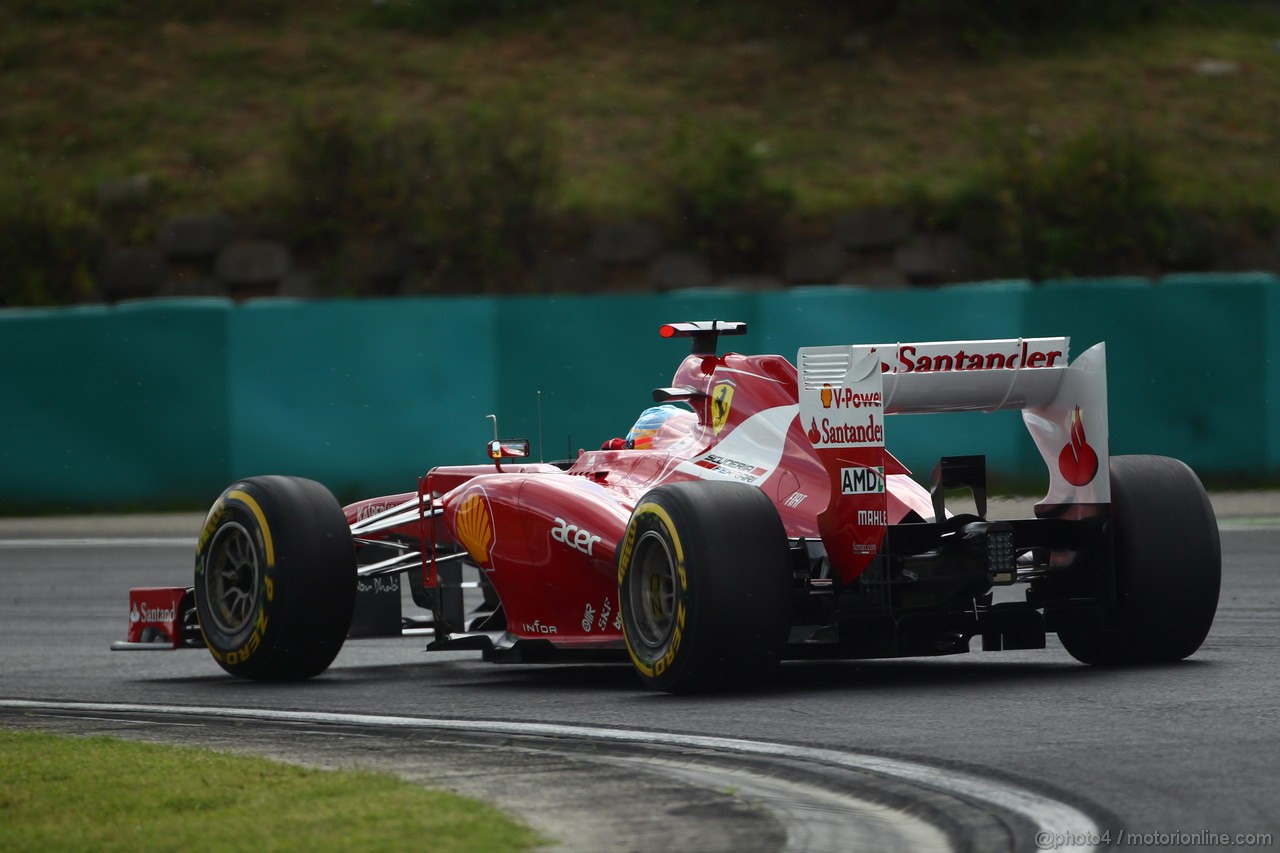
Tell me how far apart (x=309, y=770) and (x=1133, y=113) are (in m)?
33.1

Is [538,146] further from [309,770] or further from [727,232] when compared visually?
[309,770]

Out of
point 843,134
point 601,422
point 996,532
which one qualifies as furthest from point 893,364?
point 843,134

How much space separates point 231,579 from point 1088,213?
20856 millimetres

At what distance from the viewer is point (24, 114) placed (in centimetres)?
3938

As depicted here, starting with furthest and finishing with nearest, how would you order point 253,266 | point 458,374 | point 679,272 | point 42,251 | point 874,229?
1. point 253,266
2. point 874,229
3. point 679,272
4. point 42,251
5. point 458,374

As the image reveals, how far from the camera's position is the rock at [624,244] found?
3164 centimetres

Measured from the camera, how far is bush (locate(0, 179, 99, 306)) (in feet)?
96.2

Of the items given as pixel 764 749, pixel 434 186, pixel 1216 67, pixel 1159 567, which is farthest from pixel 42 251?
pixel 764 749

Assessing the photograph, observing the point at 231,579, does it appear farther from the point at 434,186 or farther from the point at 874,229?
the point at 874,229

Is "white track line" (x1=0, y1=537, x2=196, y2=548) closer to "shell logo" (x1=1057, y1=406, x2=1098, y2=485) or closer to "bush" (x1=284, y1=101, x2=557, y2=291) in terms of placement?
"bush" (x1=284, y1=101, x2=557, y2=291)

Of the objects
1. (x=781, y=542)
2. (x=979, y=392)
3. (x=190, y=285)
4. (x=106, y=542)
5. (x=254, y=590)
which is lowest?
(x=254, y=590)

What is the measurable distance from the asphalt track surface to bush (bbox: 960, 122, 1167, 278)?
669 inches

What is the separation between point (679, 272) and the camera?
1238 inches

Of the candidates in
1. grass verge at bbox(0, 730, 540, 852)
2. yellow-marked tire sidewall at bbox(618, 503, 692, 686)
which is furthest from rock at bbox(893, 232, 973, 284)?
grass verge at bbox(0, 730, 540, 852)
